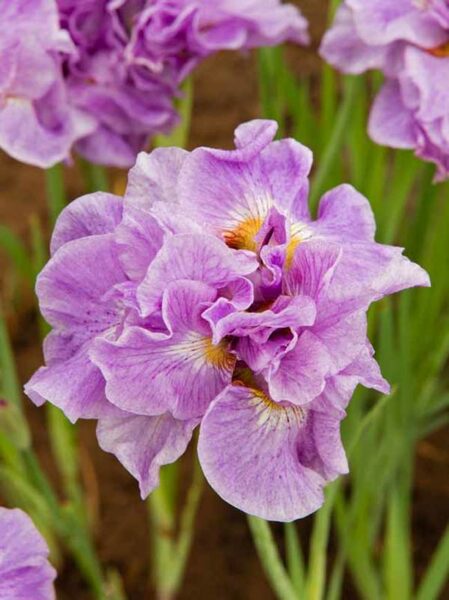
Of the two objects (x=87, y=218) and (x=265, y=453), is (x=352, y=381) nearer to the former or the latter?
(x=265, y=453)

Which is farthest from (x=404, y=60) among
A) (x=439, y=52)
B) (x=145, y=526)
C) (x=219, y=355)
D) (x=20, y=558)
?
(x=145, y=526)

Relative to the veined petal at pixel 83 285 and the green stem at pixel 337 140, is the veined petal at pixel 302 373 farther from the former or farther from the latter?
the green stem at pixel 337 140

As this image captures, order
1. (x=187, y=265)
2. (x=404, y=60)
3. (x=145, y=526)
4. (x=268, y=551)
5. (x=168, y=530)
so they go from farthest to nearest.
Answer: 1. (x=145, y=526)
2. (x=168, y=530)
3. (x=404, y=60)
4. (x=268, y=551)
5. (x=187, y=265)

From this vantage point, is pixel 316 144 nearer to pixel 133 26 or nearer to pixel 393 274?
pixel 133 26

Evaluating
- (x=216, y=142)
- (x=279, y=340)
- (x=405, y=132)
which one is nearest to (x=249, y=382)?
(x=279, y=340)

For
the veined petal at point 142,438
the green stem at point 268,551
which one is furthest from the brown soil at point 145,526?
the veined petal at point 142,438

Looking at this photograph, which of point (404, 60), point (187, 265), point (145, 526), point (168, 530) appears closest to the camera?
point (187, 265)

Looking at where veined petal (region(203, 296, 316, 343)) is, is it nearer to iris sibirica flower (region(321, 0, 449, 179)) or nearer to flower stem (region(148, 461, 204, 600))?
iris sibirica flower (region(321, 0, 449, 179))
